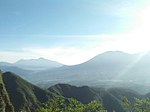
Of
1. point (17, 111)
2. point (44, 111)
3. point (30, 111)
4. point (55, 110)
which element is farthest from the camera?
point (30, 111)

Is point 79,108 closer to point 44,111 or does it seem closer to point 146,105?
point 44,111

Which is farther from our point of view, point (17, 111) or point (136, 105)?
point (17, 111)

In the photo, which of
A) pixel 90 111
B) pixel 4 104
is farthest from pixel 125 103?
pixel 4 104

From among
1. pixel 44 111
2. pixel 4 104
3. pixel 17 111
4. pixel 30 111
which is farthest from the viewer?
pixel 30 111

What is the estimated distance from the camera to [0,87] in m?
116

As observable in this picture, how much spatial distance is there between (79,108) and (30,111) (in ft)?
504

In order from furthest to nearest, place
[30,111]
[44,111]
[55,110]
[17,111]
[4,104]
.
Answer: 1. [30,111]
2. [17,111]
3. [4,104]
4. [55,110]
5. [44,111]

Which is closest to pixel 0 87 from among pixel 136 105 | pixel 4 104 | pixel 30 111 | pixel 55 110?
pixel 4 104

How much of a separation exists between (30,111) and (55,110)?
151m

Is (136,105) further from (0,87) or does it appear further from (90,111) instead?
(0,87)

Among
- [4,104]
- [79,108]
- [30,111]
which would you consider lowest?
[30,111]

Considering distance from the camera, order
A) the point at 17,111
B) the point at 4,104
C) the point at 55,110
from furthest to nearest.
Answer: the point at 17,111 < the point at 4,104 < the point at 55,110

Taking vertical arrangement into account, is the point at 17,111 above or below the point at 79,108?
below

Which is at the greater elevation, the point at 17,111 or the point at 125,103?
the point at 125,103
